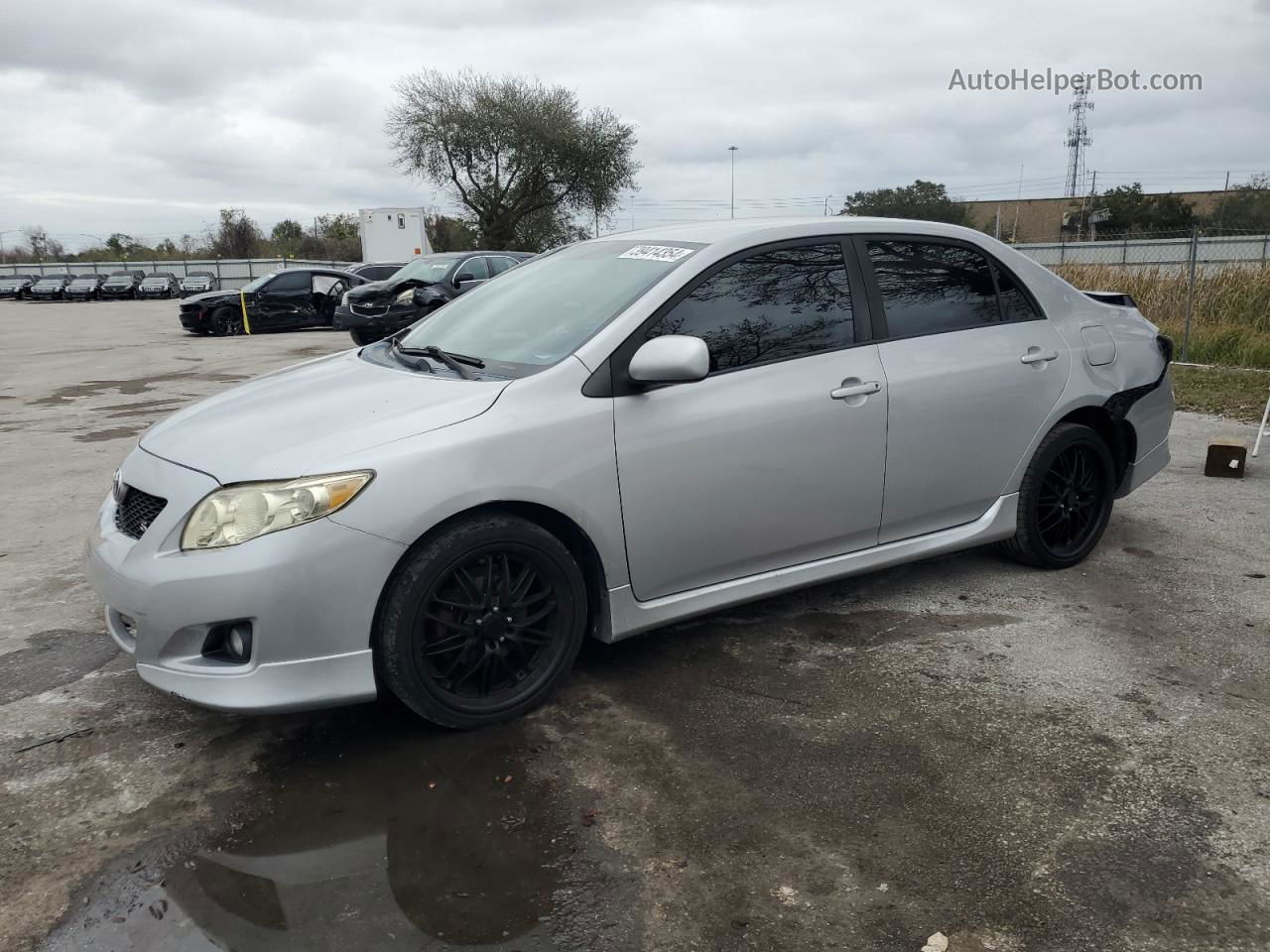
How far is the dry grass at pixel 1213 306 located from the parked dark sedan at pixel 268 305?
48.5ft

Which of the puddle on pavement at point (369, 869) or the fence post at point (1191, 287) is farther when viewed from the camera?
the fence post at point (1191, 287)

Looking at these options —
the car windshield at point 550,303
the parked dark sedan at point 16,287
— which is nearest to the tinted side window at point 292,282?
the car windshield at point 550,303

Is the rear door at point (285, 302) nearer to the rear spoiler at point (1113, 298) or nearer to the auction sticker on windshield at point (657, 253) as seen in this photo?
the auction sticker on windshield at point (657, 253)

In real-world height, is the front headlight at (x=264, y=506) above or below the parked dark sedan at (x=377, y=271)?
below

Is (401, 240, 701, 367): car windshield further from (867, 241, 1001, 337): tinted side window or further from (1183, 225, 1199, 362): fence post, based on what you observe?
(1183, 225, 1199, 362): fence post

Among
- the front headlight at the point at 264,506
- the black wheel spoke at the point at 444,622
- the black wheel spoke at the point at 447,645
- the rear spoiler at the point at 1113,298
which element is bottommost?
the black wheel spoke at the point at 447,645

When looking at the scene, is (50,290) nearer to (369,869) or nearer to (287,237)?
(287,237)

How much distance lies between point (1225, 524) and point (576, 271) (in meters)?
3.84

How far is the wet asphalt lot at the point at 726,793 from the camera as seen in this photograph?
2.37 m

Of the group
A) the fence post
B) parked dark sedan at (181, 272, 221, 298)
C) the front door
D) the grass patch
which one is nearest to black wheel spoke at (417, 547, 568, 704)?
the front door

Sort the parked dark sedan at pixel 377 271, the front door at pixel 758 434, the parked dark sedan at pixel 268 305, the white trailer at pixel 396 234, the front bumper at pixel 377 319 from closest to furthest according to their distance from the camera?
the front door at pixel 758 434
the front bumper at pixel 377 319
the parked dark sedan at pixel 268 305
the parked dark sedan at pixel 377 271
the white trailer at pixel 396 234

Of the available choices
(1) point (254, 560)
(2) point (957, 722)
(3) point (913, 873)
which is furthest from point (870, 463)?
(1) point (254, 560)

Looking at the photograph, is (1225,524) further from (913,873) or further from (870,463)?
(913,873)

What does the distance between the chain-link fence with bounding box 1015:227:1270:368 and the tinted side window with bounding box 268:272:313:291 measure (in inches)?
577
